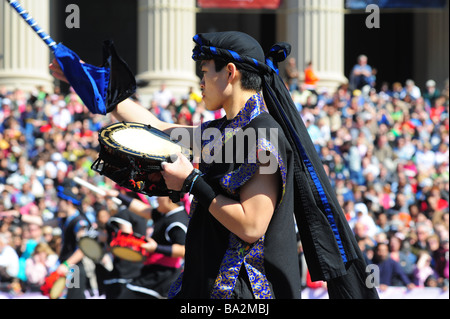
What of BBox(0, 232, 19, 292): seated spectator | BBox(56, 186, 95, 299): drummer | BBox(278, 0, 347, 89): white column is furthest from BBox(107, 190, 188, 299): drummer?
BBox(278, 0, 347, 89): white column

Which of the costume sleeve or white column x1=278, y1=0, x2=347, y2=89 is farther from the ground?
white column x1=278, y1=0, x2=347, y2=89

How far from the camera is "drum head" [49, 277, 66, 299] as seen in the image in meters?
8.64

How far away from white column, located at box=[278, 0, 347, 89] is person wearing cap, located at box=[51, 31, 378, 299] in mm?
18682

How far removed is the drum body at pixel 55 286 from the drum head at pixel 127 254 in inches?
58.0

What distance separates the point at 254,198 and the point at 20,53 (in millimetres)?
19238

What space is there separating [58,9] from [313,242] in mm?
25622

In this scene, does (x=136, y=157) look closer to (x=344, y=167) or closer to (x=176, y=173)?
(x=176, y=173)

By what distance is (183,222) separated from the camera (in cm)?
690

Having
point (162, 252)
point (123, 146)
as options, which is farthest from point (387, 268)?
point (123, 146)

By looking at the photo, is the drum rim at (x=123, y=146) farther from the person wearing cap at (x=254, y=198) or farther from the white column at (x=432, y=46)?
the white column at (x=432, y=46)

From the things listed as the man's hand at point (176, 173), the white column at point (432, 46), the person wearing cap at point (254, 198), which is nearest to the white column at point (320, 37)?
the white column at point (432, 46)

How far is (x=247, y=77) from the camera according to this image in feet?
12.1

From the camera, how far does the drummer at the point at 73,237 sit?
8.59m

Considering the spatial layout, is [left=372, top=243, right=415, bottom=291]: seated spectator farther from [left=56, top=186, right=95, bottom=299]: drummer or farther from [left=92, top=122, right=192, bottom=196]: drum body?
[left=92, top=122, right=192, bottom=196]: drum body
